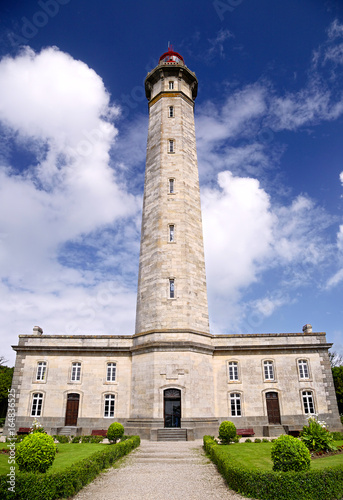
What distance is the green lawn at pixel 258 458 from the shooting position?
44.0 feet

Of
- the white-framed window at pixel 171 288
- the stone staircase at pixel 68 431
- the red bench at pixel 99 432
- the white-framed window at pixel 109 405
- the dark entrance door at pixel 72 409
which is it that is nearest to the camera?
the red bench at pixel 99 432

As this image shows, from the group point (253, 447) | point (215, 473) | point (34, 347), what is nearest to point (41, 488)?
point (215, 473)

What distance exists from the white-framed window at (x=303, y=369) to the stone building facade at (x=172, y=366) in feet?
0.24

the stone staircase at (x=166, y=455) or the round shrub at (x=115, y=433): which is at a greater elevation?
the round shrub at (x=115, y=433)

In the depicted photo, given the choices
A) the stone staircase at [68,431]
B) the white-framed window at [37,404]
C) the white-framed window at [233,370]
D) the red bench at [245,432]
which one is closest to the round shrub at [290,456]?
the red bench at [245,432]

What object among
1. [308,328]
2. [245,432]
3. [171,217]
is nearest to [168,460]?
[245,432]

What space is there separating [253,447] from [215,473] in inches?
255

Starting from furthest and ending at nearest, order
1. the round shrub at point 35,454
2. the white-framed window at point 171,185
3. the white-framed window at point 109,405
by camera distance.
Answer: the white-framed window at point 171,185 < the white-framed window at point 109,405 < the round shrub at point 35,454

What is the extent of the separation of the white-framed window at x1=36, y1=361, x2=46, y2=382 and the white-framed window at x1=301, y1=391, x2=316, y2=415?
19.7m

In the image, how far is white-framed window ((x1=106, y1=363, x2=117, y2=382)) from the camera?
26.9 metres

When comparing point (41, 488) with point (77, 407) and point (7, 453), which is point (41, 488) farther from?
point (77, 407)

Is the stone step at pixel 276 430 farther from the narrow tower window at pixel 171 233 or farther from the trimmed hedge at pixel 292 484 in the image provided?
the narrow tower window at pixel 171 233

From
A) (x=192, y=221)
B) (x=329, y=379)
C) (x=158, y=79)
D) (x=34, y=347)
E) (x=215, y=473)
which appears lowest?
(x=215, y=473)

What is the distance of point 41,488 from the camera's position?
9547mm
